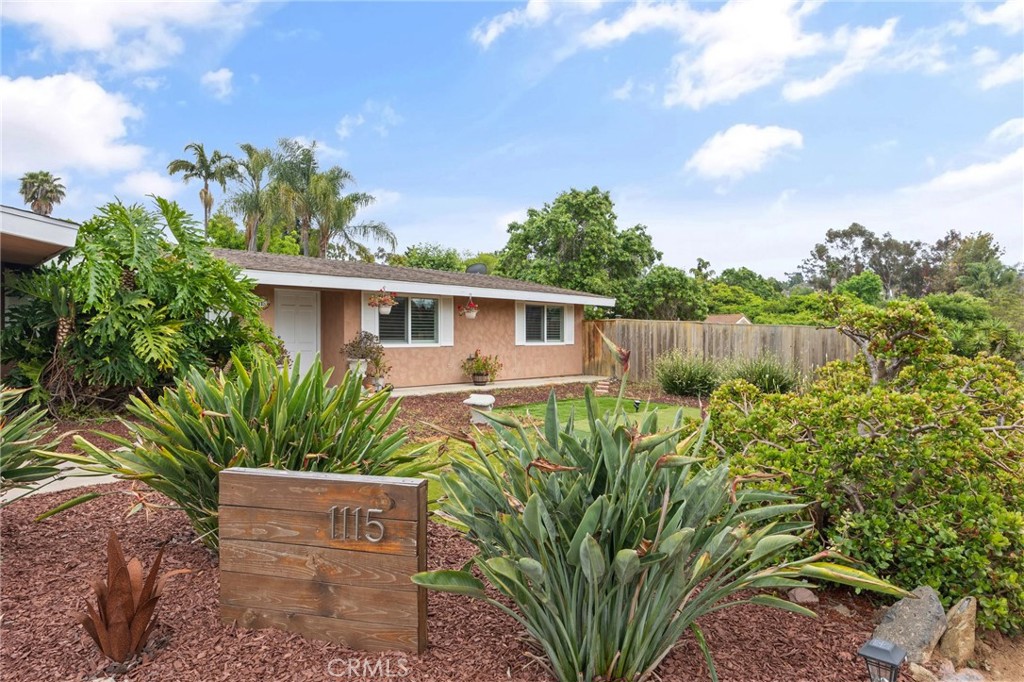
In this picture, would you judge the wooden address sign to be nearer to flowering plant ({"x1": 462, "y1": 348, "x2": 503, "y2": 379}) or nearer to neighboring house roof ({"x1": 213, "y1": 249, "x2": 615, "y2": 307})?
neighboring house roof ({"x1": 213, "y1": 249, "x2": 615, "y2": 307})

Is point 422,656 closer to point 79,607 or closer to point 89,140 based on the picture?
point 79,607

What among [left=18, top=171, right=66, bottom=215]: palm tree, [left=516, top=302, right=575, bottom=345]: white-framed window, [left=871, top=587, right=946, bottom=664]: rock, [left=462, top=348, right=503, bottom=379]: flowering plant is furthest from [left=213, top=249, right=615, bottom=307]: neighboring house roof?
[left=18, top=171, right=66, bottom=215]: palm tree

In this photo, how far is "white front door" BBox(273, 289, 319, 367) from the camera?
1331 cm

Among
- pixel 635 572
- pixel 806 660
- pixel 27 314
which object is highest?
pixel 27 314

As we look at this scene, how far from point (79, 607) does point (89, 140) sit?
48.2ft

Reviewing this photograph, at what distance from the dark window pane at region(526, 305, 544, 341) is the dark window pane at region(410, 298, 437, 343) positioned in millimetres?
3429

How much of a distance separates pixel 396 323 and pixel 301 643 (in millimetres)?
12425

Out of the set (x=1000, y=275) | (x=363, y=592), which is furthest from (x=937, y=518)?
(x=1000, y=275)

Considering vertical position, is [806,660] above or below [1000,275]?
below

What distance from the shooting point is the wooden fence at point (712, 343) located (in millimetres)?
14594

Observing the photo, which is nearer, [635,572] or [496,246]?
[635,572]

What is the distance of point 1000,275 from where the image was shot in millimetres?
33281

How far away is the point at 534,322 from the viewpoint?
18.0m

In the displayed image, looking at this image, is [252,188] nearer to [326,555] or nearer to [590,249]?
[590,249]
